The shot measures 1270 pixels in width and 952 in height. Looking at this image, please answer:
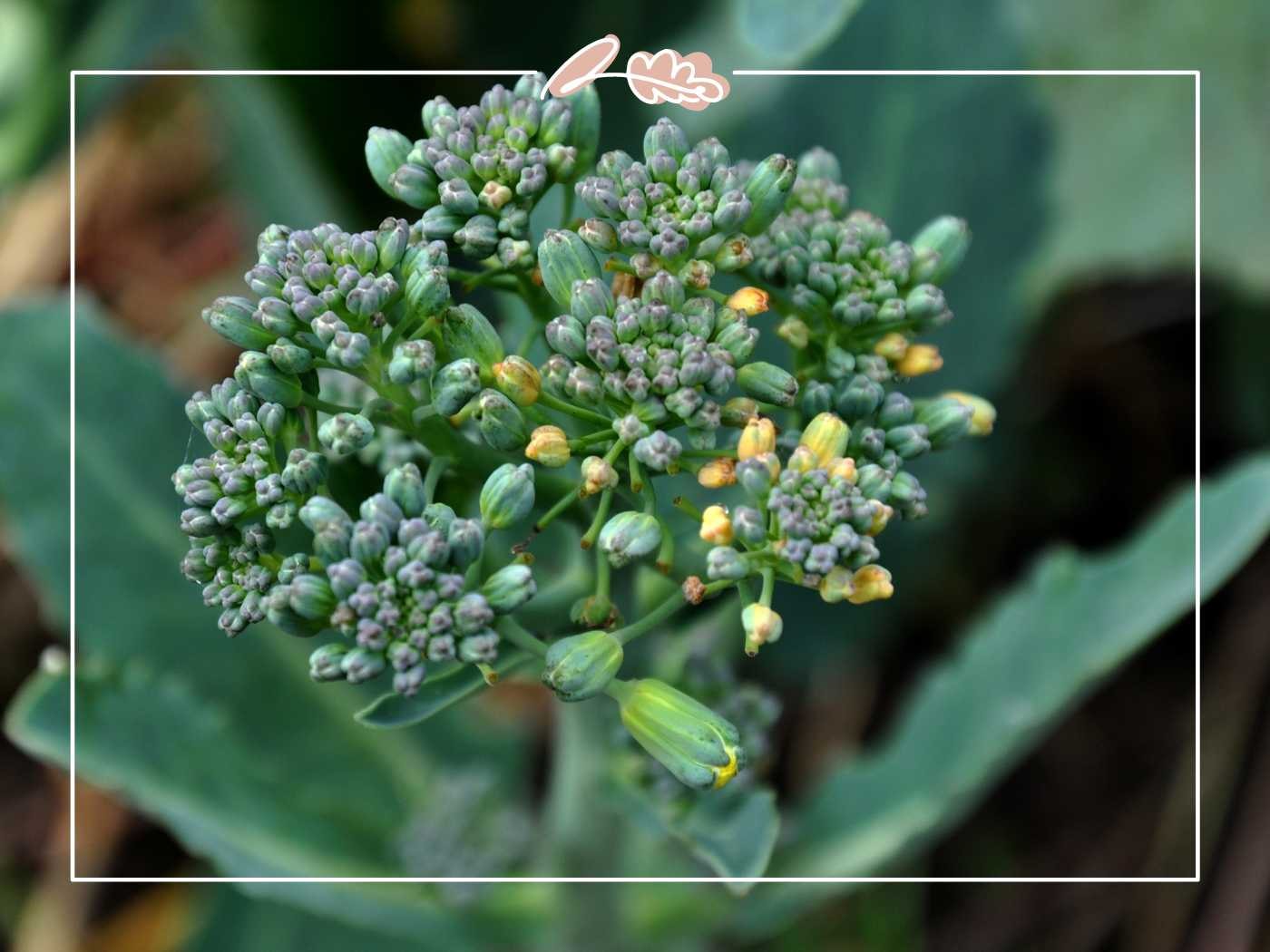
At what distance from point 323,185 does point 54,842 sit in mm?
1130

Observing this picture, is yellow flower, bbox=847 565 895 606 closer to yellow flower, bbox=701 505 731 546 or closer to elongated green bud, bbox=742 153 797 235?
yellow flower, bbox=701 505 731 546

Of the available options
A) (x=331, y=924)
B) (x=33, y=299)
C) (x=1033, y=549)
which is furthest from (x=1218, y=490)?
(x=33, y=299)

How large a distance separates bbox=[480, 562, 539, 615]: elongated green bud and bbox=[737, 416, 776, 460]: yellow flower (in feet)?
0.61

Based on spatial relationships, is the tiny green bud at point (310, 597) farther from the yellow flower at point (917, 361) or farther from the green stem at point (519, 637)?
the yellow flower at point (917, 361)

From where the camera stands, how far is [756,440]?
101 centimetres

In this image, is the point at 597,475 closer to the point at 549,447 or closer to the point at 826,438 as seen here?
the point at 549,447

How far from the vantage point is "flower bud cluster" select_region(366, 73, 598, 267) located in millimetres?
1060

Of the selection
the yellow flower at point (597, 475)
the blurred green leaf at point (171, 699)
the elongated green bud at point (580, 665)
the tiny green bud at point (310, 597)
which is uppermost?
the yellow flower at point (597, 475)

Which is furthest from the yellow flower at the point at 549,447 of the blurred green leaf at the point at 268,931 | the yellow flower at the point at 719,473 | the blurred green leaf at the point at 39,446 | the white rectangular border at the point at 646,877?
the blurred green leaf at the point at 268,931

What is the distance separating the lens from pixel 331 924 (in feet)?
6.15

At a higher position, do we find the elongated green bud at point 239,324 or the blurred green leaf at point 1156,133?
the blurred green leaf at point 1156,133

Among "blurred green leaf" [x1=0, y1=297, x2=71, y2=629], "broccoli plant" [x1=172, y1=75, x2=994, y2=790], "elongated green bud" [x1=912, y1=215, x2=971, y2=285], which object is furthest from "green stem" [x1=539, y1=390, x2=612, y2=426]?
"blurred green leaf" [x1=0, y1=297, x2=71, y2=629]

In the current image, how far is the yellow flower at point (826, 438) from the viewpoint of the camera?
103 cm

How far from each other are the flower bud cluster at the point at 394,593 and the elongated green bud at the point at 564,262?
18 centimetres
